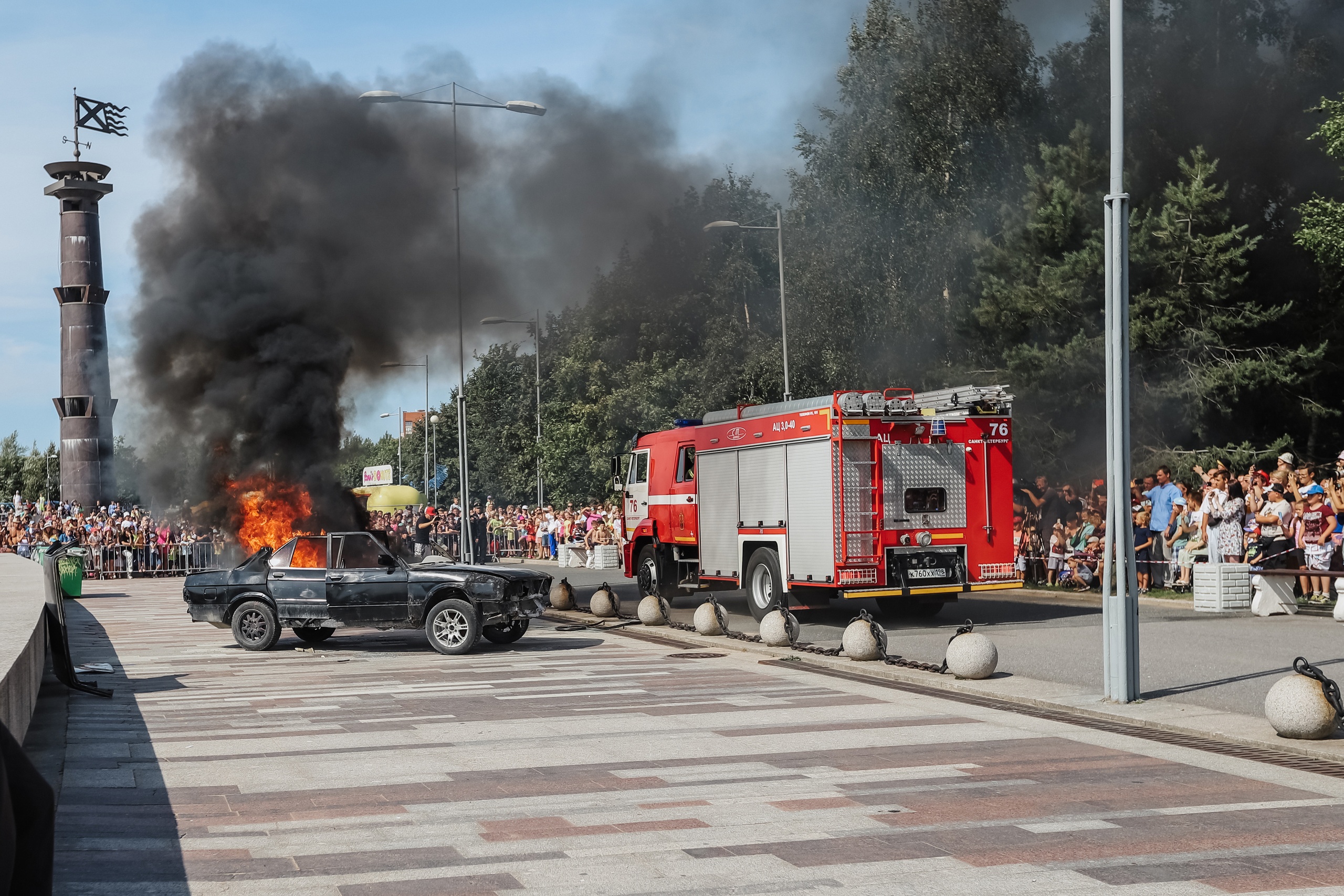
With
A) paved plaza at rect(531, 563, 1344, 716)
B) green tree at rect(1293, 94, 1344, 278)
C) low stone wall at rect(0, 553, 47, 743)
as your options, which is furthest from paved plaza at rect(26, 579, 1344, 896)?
green tree at rect(1293, 94, 1344, 278)

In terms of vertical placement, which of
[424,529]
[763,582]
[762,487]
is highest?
[762,487]

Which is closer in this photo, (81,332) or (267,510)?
(267,510)

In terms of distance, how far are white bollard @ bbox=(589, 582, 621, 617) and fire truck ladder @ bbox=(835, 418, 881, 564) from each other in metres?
4.62

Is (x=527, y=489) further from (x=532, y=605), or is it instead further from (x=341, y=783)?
(x=341, y=783)

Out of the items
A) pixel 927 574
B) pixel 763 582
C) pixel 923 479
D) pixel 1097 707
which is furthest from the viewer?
pixel 763 582

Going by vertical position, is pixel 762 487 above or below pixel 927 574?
above

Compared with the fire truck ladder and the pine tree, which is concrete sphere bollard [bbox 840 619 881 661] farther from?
the pine tree

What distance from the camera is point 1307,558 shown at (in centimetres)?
1764

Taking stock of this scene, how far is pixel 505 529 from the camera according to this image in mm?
48875

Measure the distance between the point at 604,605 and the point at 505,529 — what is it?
28.6m

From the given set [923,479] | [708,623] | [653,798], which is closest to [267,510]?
[708,623]

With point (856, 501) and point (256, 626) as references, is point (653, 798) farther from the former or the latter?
point (256, 626)

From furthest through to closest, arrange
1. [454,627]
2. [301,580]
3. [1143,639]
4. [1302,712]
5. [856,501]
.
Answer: [856,501] → [301,580] → [454,627] → [1143,639] → [1302,712]

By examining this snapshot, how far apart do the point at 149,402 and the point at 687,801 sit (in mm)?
20834
